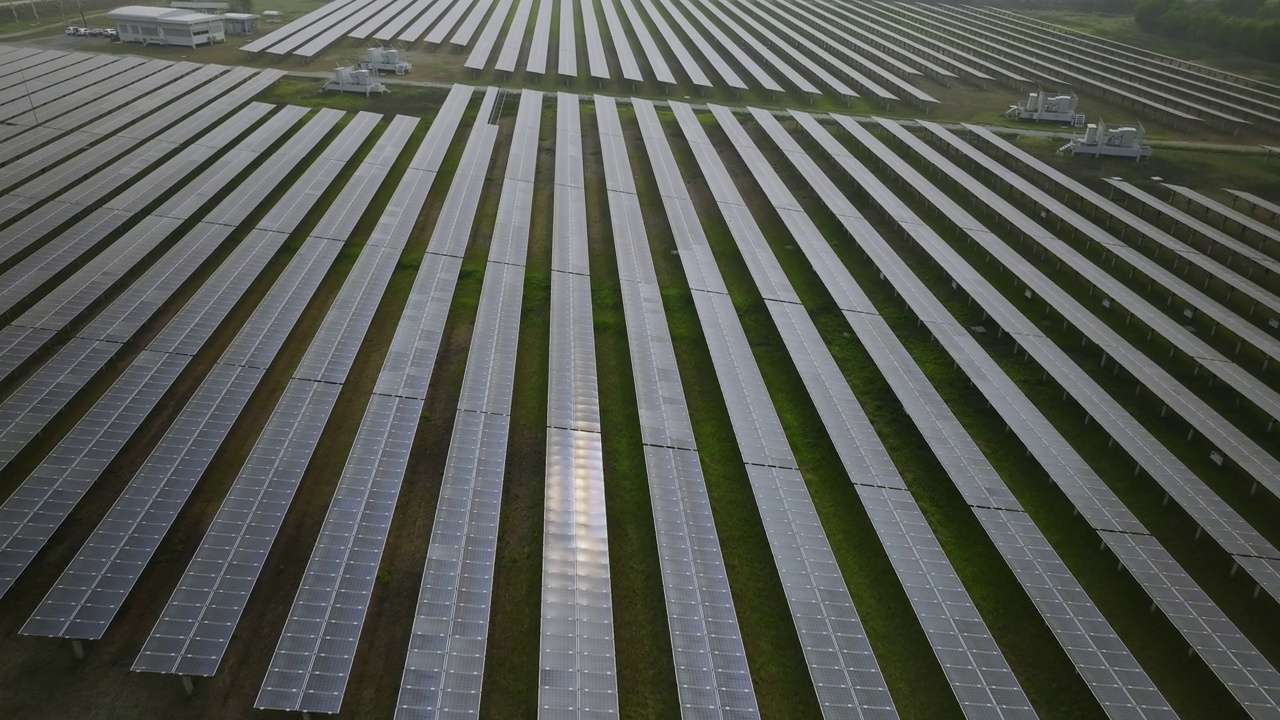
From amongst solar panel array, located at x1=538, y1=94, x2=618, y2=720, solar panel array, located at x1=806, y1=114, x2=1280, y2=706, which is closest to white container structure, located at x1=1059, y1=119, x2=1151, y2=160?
solar panel array, located at x1=806, y1=114, x2=1280, y2=706

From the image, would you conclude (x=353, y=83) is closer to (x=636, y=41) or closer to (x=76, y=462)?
(x=636, y=41)

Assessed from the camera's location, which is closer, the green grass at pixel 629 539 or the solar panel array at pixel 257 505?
the solar panel array at pixel 257 505

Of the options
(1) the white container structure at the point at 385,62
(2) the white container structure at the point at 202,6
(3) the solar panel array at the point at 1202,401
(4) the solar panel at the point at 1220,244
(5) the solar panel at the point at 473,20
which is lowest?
(3) the solar panel array at the point at 1202,401

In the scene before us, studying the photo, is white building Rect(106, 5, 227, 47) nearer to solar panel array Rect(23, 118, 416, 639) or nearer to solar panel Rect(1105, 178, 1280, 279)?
solar panel array Rect(23, 118, 416, 639)

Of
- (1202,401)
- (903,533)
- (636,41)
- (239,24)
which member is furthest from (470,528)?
(239,24)

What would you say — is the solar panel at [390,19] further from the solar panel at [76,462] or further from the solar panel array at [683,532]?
the solar panel at [76,462]

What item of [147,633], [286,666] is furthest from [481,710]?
[147,633]

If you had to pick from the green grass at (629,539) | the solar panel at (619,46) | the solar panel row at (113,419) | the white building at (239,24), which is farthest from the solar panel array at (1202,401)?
the white building at (239,24)
